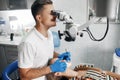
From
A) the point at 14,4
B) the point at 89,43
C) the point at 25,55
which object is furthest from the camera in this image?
the point at 14,4

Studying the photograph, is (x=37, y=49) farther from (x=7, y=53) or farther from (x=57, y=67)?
(x=7, y=53)

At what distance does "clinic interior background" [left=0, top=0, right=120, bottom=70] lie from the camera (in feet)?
7.85

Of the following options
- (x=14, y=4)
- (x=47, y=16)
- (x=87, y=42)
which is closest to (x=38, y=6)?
(x=47, y=16)

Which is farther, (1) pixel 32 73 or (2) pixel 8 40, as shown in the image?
(2) pixel 8 40

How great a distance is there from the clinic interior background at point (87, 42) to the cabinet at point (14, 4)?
8cm

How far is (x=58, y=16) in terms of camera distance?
1208 mm

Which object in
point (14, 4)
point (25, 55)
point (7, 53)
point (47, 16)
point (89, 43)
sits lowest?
point (7, 53)

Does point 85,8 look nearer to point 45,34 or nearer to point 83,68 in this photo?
point 83,68

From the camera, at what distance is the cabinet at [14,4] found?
271cm

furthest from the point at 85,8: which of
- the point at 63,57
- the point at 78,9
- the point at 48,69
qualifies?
the point at 48,69

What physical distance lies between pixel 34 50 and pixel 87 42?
141cm

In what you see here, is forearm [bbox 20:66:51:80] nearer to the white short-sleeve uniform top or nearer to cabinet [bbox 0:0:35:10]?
the white short-sleeve uniform top

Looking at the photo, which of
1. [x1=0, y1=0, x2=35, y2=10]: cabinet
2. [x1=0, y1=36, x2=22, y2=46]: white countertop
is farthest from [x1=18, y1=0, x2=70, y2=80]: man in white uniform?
[x1=0, y1=0, x2=35, y2=10]: cabinet

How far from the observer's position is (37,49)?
1267 mm
